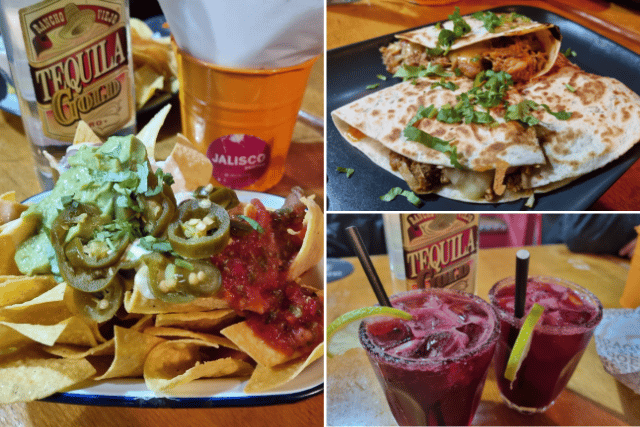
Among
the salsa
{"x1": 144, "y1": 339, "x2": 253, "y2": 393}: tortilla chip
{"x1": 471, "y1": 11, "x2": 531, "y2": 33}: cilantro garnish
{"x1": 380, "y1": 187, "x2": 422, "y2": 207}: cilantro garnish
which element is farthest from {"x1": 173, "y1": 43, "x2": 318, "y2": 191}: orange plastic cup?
{"x1": 471, "y1": 11, "x2": 531, "y2": 33}: cilantro garnish

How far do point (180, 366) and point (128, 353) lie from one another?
0.39ft

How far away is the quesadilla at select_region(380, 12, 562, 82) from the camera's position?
194 centimetres

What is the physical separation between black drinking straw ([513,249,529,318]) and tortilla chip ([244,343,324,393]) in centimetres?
40

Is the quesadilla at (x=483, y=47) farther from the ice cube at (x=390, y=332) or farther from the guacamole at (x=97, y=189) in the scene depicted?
the guacamole at (x=97, y=189)

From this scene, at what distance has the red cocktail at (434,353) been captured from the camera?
0.96 metres

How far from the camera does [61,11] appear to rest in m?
1.35

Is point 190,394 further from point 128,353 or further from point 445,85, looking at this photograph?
point 445,85

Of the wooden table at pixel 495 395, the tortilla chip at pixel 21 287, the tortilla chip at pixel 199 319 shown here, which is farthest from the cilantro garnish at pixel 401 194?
the tortilla chip at pixel 21 287

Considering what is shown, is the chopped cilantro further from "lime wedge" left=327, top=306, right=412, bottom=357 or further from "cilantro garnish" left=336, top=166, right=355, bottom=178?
"lime wedge" left=327, top=306, right=412, bottom=357

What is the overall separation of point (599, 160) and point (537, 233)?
57 cm

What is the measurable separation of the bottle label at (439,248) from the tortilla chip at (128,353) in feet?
2.02

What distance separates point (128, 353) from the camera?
0.95 metres

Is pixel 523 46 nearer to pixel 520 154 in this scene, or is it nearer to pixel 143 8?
pixel 520 154

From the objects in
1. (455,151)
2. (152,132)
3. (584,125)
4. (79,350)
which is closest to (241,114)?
(152,132)
